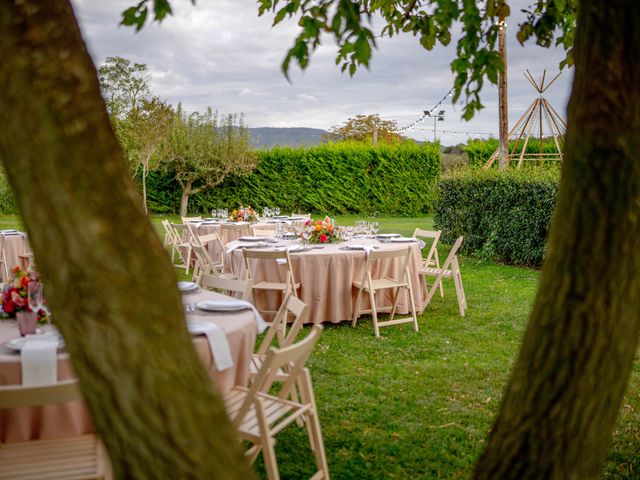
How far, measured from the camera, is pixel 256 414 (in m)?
3.12

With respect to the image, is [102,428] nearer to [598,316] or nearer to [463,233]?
[598,316]

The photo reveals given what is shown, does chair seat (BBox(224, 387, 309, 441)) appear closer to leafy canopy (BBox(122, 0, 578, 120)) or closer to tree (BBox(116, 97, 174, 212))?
leafy canopy (BBox(122, 0, 578, 120))

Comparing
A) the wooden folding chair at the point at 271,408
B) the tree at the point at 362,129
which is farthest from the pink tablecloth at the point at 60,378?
the tree at the point at 362,129

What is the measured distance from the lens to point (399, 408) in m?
4.64

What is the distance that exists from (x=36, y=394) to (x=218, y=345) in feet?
3.88

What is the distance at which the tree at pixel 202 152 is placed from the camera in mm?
22312

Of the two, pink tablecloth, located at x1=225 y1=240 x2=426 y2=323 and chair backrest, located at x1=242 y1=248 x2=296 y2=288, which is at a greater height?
chair backrest, located at x1=242 y1=248 x2=296 y2=288

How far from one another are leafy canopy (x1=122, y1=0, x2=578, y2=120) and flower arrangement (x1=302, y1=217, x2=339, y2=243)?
3257 millimetres

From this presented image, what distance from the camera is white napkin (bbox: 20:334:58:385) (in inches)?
122

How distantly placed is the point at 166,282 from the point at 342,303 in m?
6.00

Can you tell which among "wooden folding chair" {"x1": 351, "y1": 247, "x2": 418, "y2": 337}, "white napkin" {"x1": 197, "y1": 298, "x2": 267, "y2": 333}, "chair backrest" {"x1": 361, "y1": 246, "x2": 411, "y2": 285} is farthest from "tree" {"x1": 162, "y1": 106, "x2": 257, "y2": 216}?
"white napkin" {"x1": 197, "y1": 298, "x2": 267, "y2": 333}

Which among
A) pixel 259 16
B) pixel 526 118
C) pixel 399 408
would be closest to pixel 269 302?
pixel 399 408

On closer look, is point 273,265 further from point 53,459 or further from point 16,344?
point 53,459

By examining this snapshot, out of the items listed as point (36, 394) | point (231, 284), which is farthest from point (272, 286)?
point (36, 394)
